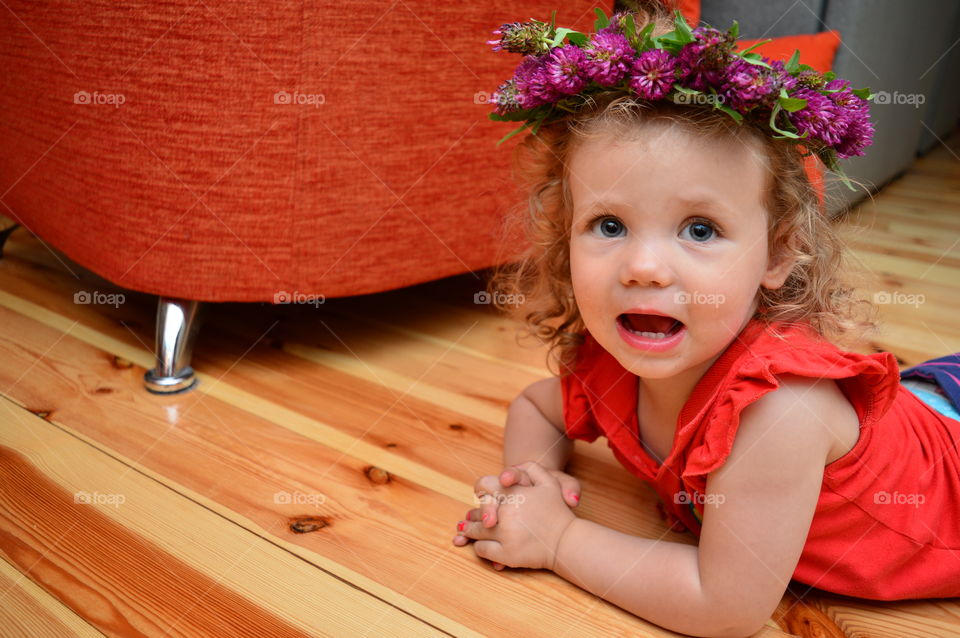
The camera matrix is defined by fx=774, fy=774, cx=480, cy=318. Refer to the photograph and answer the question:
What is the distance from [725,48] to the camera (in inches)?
24.1

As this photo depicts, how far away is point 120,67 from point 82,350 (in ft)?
1.57

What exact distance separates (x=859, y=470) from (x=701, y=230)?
274mm

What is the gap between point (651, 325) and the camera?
0.72 meters

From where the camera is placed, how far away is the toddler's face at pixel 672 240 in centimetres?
65

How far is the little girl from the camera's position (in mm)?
649

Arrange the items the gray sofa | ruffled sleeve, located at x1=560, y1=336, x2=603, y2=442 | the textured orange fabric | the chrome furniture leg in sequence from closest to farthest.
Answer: ruffled sleeve, located at x1=560, y1=336, x2=603, y2=442, the textured orange fabric, the chrome furniture leg, the gray sofa

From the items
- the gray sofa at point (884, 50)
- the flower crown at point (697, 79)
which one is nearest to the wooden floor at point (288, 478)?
the flower crown at point (697, 79)

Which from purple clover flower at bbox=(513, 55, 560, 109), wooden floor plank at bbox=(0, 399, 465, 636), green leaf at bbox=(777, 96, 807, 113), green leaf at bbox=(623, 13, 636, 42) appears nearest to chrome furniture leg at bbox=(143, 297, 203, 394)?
wooden floor plank at bbox=(0, 399, 465, 636)

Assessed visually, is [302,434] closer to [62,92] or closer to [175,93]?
[175,93]

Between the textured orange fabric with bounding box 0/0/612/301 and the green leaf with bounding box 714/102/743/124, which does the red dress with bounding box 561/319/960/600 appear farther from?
the textured orange fabric with bounding box 0/0/612/301

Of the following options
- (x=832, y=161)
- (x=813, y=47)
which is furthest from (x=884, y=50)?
(x=832, y=161)

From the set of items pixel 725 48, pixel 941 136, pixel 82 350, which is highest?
pixel 725 48

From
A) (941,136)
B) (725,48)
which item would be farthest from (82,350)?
(941,136)

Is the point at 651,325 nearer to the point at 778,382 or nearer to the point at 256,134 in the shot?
the point at 778,382
